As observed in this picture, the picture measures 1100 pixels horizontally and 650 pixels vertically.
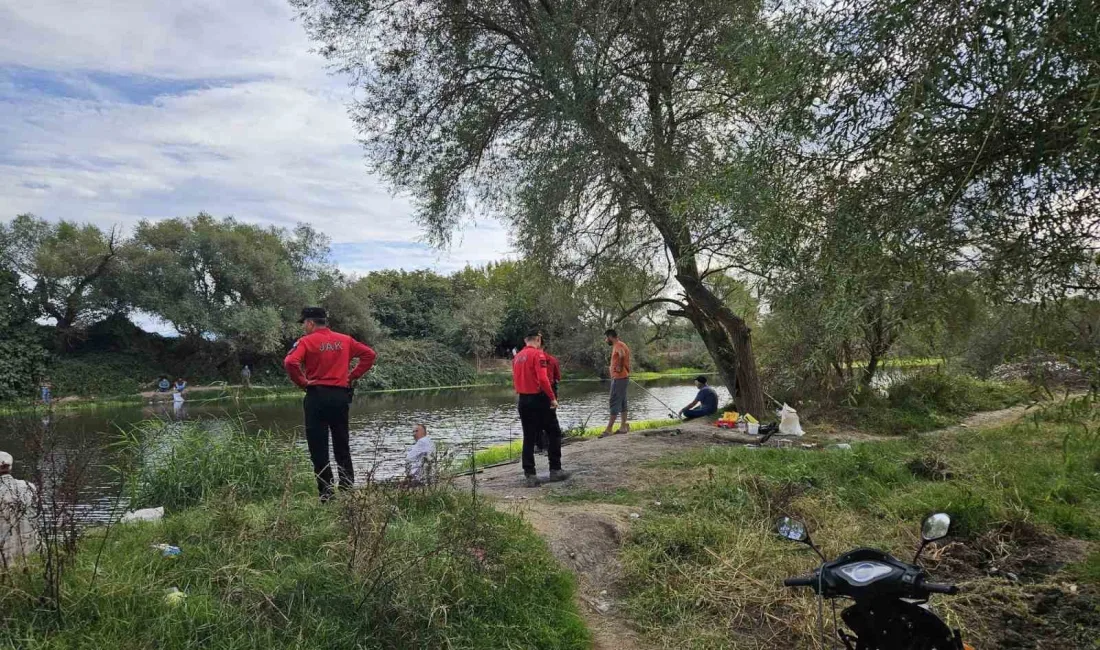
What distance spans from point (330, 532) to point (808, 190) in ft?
13.5

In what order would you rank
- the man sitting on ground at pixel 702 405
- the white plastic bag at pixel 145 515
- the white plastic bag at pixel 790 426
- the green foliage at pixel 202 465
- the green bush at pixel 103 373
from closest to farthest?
the white plastic bag at pixel 145 515 < the green foliage at pixel 202 465 < the white plastic bag at pixel 790 426 < the man sitting on ground at pixel 702 405 < the green bush at pixel 103 373

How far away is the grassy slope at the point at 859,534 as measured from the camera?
451cm

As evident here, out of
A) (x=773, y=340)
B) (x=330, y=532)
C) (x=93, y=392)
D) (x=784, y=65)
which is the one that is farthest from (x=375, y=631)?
(x=93, y=392)

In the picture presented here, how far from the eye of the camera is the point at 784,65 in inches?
188

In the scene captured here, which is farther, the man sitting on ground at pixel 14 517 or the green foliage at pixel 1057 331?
the man sitting on ground at pixel 14 517

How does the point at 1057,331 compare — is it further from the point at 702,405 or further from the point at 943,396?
the point at 943,396

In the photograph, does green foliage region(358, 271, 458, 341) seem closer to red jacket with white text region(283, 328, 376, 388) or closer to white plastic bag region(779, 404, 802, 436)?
white plastic bag region(779, 404, 802, 436)

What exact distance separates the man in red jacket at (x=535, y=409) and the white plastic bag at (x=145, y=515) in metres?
3.63

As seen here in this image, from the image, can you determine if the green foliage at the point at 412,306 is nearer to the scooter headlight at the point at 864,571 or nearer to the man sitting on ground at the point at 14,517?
the man sitting on ground at the point at 14,517

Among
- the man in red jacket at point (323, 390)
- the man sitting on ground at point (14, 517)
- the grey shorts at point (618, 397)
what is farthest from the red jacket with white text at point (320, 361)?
the grey shorts at point (618, 397)

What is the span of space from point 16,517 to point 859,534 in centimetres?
599

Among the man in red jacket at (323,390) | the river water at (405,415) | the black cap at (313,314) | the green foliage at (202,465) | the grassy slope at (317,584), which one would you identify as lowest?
the river water at (405,415)

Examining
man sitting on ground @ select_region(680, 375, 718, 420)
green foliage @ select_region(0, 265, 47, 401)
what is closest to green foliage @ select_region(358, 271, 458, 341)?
green foliage @ select_region(0, 265, 47, 401)

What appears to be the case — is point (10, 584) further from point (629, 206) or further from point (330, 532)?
point (629, 206)
